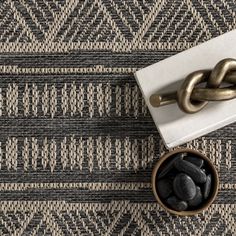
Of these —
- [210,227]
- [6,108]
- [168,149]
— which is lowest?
[210,227]

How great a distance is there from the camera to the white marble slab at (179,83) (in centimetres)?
63

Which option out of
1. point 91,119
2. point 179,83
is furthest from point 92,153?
point 179,83

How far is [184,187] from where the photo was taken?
0.62m

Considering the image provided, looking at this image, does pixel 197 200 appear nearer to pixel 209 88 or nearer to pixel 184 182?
pixel 184 182

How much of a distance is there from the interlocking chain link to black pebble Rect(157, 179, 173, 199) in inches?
4.4

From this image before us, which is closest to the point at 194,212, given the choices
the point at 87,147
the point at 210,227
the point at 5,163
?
the point at 210,227

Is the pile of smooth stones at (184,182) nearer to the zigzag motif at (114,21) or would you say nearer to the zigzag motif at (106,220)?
the zigzag motif at (106,220)

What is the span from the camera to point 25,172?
0.69m

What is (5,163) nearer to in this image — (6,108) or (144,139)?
(6,108)

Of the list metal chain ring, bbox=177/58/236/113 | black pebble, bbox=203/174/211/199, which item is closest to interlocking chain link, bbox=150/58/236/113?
metal chain ring, bbox=177/58/236/113

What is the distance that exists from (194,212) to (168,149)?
0.31 feet

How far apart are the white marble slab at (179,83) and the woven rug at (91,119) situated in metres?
0.04

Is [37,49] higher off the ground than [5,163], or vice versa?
[37,49]

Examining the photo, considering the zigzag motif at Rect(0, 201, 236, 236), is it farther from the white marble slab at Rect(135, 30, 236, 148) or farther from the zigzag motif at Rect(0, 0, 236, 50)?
the zigzag motif at Rect(0, 0, 236, 50)
